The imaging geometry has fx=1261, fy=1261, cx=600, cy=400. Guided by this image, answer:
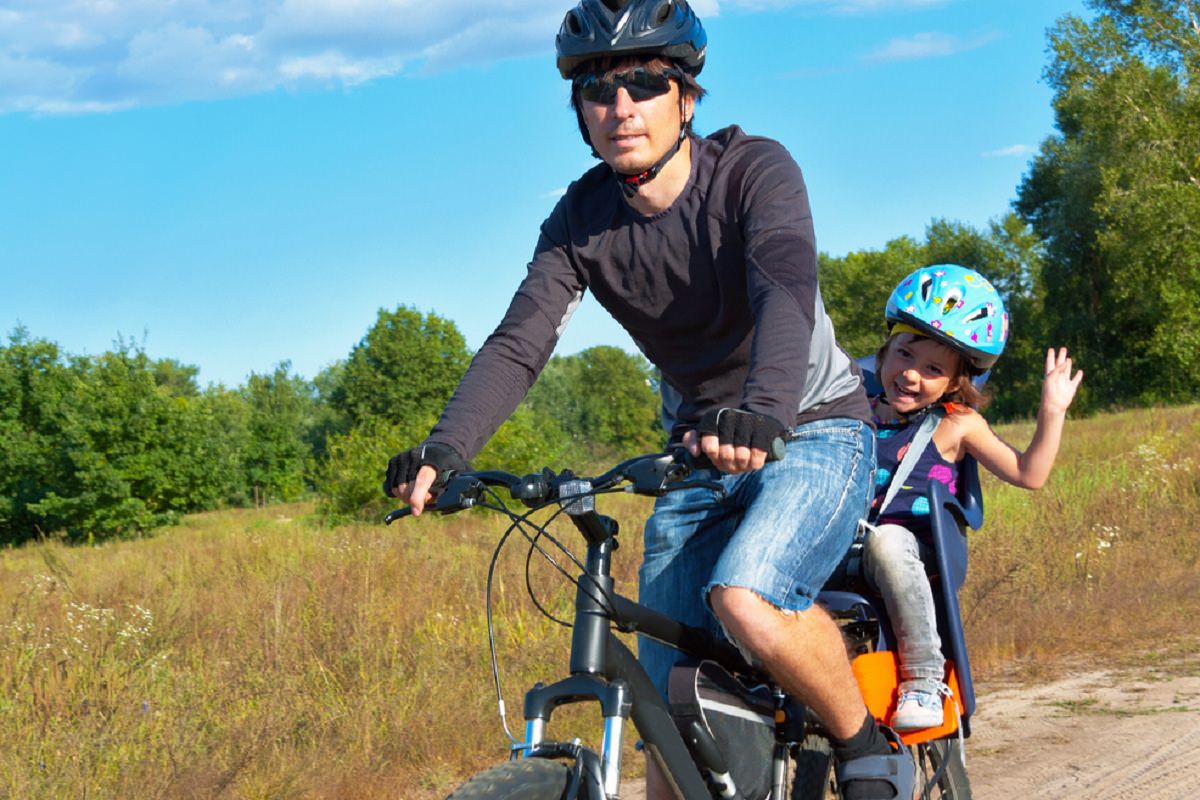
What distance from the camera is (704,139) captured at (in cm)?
330

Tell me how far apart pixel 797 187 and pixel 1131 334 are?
4520 cm

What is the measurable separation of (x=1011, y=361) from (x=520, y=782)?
59234 mm

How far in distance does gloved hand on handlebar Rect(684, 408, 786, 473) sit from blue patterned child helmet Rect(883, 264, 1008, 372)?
170 centimetres

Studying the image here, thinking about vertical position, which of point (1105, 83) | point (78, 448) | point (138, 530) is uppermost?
point (1105, 83)

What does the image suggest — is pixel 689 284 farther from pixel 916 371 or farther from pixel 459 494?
pixel 916 371

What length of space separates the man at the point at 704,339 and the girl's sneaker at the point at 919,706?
0.11 m

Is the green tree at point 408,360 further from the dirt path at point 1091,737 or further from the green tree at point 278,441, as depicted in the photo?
the dirt path at point 1091,737

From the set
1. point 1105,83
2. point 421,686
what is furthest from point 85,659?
point 1105,83

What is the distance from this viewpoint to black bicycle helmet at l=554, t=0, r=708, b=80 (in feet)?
9.58

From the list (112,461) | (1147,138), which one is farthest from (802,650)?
(112,461)

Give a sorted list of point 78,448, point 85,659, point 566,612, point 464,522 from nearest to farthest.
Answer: point 85,659
point 566,612
point 464,522
point 78,448

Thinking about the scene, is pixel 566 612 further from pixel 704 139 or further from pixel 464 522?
pixel 464 522

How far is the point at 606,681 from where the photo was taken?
253 centimetres

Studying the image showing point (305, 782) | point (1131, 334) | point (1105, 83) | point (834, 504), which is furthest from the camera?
point (1131, 334)
